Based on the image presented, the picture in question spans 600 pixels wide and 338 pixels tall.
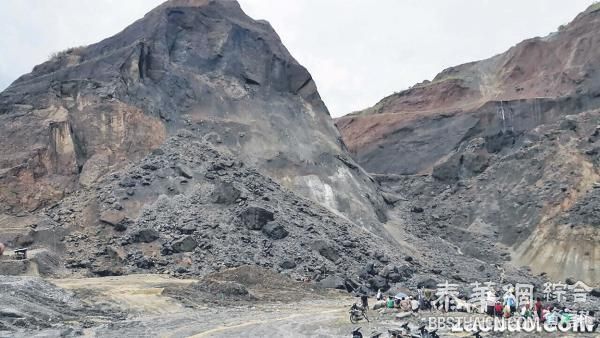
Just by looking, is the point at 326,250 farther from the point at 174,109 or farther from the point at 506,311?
the point at 174,109

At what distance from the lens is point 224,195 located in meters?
35.2

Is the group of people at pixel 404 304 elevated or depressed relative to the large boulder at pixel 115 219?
depressed

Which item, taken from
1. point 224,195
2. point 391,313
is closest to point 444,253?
point 224,195

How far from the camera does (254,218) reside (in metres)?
33.4

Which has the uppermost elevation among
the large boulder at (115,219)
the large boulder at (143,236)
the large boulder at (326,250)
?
the large boulder at (115,219)

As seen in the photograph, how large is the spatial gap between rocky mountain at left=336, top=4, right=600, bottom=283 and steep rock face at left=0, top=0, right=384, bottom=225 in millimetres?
7819

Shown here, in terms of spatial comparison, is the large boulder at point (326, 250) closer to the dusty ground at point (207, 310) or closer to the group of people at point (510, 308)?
the dusty ground at point (207, 310)

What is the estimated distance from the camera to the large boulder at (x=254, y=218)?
33406 mm

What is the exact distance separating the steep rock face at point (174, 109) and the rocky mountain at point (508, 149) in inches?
308

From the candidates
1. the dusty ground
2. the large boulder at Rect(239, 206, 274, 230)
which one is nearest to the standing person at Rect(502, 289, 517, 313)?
the dusty ground

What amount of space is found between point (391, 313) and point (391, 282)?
29.9 ft

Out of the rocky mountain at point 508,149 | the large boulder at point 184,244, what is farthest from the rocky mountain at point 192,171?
the rocky mountain at point 508,149

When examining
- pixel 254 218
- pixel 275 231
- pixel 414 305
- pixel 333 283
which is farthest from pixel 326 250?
pixel 414 305

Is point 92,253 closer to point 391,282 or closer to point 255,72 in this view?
point 391,282
